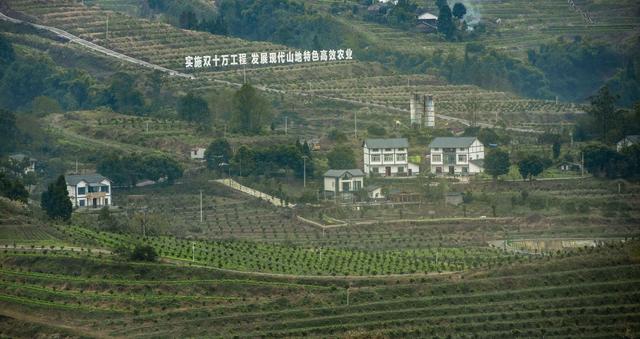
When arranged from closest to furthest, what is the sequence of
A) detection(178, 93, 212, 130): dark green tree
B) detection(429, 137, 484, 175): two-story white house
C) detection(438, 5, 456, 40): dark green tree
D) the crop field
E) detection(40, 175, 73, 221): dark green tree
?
the crop field, detection(40, 175, 73, 221): dark green tree, detection(429, 137, 484, 175): two-story white house, detection(178, 93, 212, 130): dark green tree, detection(438, 5, 456, 40): dark green tree

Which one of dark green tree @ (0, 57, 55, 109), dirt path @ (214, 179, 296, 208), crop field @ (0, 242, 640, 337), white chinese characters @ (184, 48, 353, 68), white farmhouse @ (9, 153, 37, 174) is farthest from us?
white chinese characters @ (184, 48, 353, 68)

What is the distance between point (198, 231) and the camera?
7925cm

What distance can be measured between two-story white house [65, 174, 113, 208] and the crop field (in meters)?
15.4

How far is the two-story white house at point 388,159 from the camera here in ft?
298

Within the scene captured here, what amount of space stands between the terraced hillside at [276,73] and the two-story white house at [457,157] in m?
12.2

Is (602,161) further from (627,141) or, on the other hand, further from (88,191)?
(88,191)

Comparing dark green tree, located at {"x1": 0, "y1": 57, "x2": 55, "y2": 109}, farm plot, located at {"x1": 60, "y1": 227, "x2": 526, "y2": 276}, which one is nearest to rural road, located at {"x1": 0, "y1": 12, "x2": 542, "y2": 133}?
dark green tree, located at {"x1": 0, "y1": 57, "x2": 55, "y2": 109}

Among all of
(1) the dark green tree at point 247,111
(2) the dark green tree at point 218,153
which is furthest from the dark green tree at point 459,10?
(2) the dark green tree at point 218,153

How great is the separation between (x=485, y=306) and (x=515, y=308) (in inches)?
39.0

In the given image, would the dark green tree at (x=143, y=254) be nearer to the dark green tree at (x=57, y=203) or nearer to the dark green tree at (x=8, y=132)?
the dark green tree at (x=57, y=203)

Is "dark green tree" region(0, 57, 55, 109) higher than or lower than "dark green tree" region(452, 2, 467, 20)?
lower

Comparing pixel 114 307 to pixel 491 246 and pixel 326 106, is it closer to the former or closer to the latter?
pixel 491 246

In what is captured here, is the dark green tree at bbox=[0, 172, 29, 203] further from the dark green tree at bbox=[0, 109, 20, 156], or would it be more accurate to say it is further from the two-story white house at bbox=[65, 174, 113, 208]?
the dark green tree at bbox=[0, 109, 20, 156]

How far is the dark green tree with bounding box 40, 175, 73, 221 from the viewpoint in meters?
75.7
